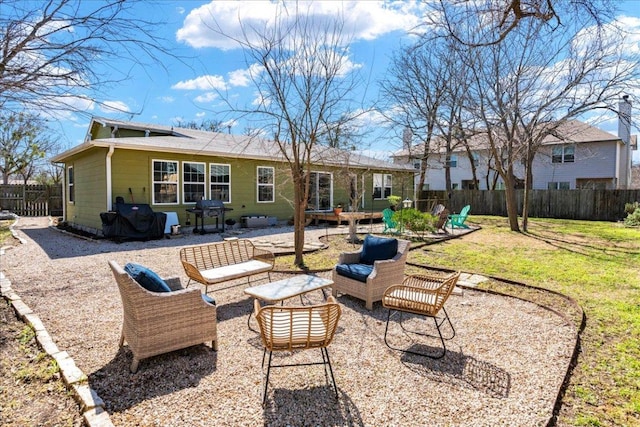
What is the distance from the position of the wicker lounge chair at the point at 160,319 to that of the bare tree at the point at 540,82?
11.2 m

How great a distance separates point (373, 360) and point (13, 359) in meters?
3.16

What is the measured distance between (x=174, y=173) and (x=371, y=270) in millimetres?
8827

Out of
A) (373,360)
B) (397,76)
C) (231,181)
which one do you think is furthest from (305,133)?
(397,76)

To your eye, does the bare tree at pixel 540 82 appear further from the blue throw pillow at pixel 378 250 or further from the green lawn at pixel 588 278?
the blue throw pillow at pixel 378 250

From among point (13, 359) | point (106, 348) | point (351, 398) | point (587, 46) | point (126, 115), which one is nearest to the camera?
point (351, 398)

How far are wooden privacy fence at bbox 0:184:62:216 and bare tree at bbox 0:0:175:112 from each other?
19.4 meters

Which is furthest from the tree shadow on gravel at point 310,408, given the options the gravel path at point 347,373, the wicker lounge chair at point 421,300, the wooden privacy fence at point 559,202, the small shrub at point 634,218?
the small shrub at point 634,218

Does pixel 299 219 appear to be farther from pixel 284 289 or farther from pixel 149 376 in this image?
pixel 149 376

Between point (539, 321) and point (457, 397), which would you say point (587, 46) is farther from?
point (457, 397)

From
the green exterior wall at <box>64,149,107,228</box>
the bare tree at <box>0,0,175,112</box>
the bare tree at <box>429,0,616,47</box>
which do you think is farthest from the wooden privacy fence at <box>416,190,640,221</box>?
the bare tree at <box>0,0,175,112</box>

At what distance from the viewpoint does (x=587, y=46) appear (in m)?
11.0

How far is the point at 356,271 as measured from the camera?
4.86 meters

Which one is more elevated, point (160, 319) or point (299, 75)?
point (299, 75)

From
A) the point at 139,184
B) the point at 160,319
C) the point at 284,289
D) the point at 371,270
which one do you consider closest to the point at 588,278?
the point at 371,270
